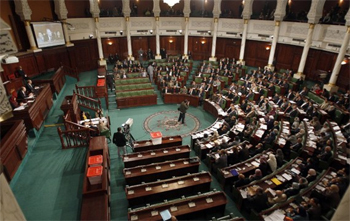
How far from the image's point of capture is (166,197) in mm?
7160

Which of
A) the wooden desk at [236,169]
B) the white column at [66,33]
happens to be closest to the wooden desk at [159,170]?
the wooden desk at [236,169]

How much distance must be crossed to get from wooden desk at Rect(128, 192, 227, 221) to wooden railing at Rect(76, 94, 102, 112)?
7573mm

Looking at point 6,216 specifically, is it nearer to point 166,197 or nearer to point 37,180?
point 166,197

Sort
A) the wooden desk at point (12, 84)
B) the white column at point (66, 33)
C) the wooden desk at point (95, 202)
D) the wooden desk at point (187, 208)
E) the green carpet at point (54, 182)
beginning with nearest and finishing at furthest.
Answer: the wooden desk at point (95, 202), the wooden desk at point (187, 208), the green carpet at point (54, 182), the wooden desk at point (12, 84), the white column at point (66, 33)

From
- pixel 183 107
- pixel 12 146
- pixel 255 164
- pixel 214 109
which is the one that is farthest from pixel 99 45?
pixel 255 164

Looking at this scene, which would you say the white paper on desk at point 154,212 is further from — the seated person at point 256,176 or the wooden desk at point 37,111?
the wooden desk at point 37,111

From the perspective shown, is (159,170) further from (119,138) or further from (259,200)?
(259,200)

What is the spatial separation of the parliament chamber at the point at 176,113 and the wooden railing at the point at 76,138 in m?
0.05

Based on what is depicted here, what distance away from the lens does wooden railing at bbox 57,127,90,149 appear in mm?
8789

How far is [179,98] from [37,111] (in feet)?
27.0

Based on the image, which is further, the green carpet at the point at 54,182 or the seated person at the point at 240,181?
the seated person at the point at 240,181

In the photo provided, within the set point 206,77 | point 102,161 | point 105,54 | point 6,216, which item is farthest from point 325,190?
point 105,54

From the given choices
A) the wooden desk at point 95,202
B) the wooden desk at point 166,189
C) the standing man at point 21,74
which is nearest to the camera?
the wooden desk at point 95,202

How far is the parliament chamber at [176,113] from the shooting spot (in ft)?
21.2
